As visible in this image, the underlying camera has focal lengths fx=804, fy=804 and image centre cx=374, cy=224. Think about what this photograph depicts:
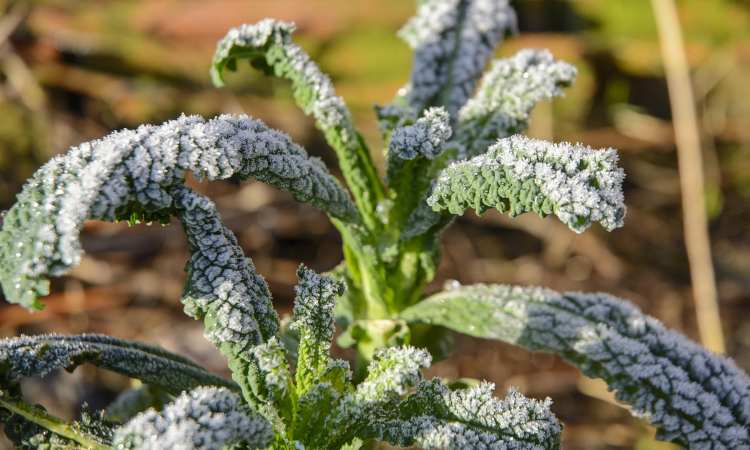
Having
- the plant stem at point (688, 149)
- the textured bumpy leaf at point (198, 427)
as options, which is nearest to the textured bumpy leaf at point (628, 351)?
the textured bumpy leaf at point (198, 427)

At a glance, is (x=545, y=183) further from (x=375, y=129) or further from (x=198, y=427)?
(x=375, y=129)

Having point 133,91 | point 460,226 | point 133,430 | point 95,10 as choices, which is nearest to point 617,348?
point 133,430

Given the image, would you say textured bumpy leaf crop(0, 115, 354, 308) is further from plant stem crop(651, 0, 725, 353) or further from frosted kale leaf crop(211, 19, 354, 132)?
plant stem crop(651, 0, 725, 353)

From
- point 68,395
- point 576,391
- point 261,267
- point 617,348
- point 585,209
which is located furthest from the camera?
point 261,267

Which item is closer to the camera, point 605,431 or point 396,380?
point 396,380

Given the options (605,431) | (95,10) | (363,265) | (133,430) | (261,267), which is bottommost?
(133,430)

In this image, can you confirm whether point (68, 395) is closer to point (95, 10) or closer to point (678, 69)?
point (95, 10)
